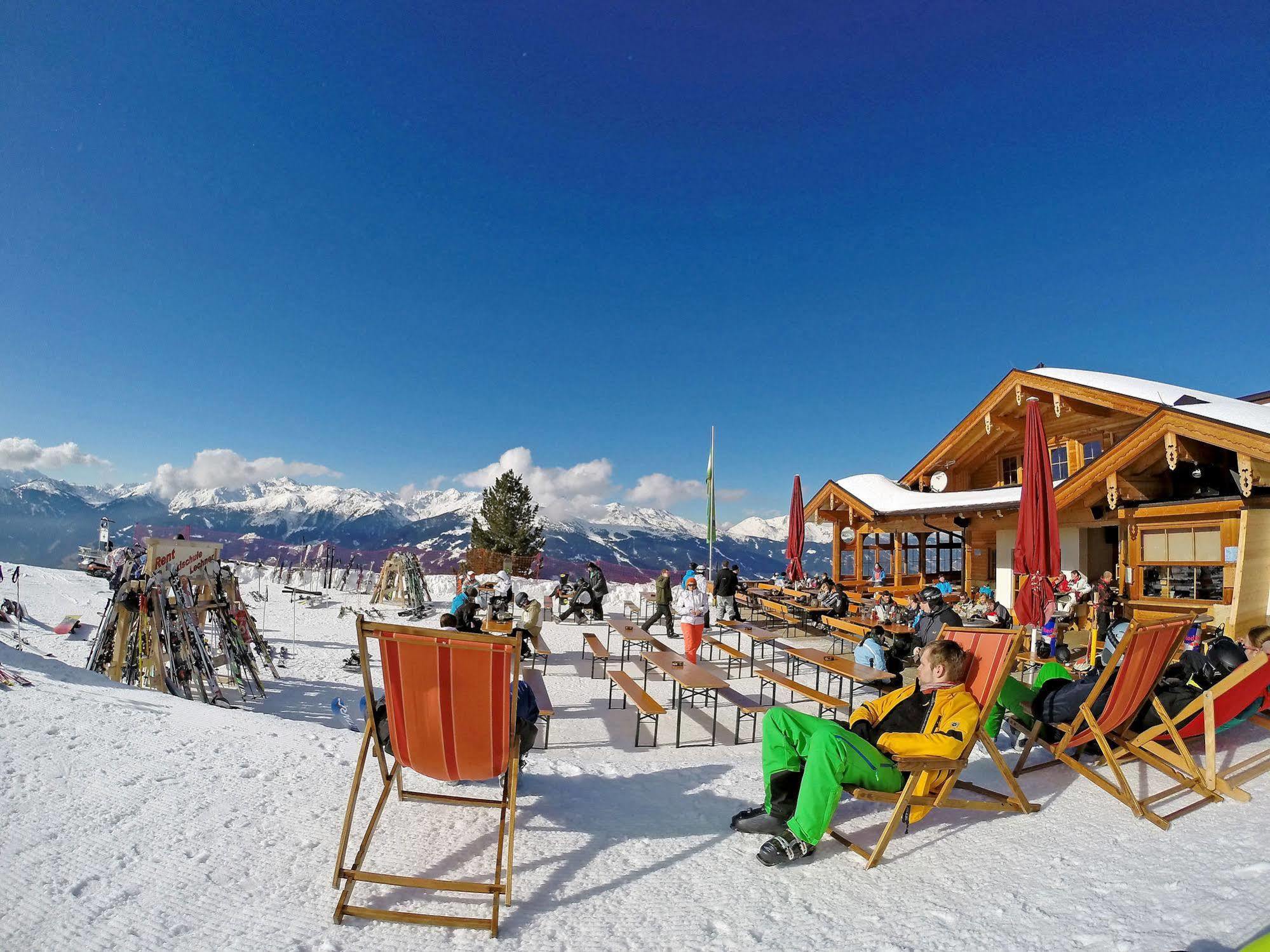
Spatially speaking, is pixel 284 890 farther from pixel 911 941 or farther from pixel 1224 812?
pixel 1224 812

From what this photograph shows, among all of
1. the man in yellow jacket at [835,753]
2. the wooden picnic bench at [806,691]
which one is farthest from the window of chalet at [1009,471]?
the man in yellow jacket at [835,753]

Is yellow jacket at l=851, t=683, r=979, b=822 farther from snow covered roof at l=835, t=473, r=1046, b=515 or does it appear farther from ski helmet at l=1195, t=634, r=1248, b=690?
snow covered roof at l=835, t=473, r=1046, b=515

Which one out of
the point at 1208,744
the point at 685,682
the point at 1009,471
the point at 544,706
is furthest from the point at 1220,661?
the point at 1009,471

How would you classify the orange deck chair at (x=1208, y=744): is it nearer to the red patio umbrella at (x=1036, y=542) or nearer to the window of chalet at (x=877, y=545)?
the red patio umbrella at (x=1036, y=542)

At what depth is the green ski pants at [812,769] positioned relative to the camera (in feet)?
9.25

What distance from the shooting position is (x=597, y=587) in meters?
15.4

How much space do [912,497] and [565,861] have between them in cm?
1632

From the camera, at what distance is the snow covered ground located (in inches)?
Result: 93.3

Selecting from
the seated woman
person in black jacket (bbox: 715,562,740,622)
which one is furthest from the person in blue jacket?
person in black jacket (bbox: 715,562,740,622)

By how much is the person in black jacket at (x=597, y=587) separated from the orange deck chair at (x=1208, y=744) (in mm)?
11983

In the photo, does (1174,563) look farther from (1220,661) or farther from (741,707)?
(741,707)

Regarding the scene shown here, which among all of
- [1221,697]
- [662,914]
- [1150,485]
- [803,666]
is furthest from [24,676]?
[1150,485]

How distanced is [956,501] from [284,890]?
1591 centimetres

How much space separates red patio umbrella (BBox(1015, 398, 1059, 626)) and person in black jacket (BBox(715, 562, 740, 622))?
5965mm
